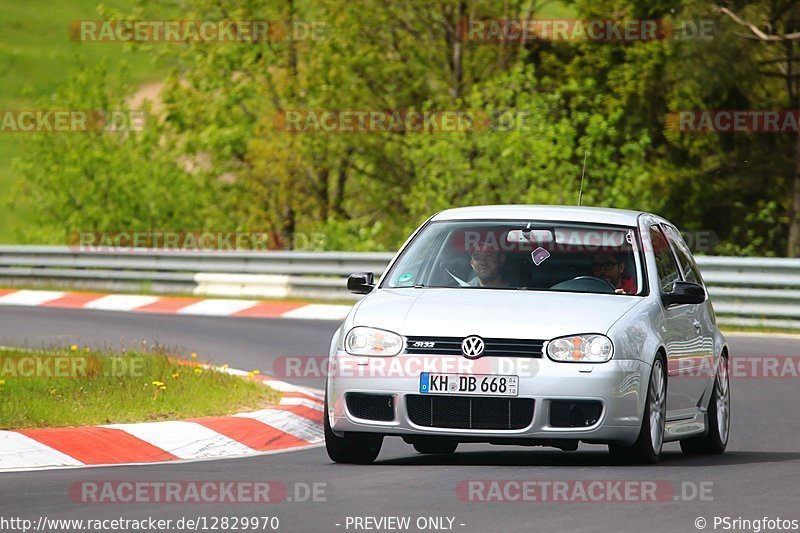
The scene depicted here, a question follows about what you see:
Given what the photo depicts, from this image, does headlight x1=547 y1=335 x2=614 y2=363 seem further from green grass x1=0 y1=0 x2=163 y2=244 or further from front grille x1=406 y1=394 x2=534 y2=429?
green grass x1=0 y1=0 x2=163 y2=244

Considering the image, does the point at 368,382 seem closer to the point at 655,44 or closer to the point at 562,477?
the point at 562,477

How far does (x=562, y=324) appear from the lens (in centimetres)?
905

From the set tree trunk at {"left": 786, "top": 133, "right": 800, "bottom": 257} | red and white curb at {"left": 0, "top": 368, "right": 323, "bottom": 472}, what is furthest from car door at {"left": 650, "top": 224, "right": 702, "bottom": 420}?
tree trunk at {"left": 786, "top": 133, "right": 800, "bottom": 257}

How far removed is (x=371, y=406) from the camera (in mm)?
9227

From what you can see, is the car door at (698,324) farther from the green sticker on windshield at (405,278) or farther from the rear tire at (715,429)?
the green sticker on windshield at (405,278)

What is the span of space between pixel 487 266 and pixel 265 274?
16.7 meters

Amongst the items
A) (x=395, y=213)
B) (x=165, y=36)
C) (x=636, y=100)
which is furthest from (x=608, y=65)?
(x=165, y=36)

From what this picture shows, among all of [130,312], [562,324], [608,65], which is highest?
[608,65]

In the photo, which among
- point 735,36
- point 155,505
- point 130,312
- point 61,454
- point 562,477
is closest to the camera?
point 155,505

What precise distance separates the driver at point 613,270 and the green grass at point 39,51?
84.6 metres

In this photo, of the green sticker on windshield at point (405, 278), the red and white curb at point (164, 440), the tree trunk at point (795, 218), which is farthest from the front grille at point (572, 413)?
the tree trunk at point (795, 218)

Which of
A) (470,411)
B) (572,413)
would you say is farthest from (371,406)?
(572,413)

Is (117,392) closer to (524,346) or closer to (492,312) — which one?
(492,312)

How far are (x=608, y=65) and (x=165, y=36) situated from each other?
10652mm
